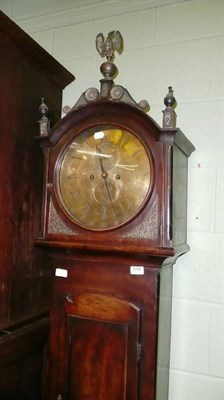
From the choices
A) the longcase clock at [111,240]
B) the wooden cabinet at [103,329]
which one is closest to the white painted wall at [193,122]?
the longcase clock at [111,240]

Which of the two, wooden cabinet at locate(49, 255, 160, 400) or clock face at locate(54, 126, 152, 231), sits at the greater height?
clock face at locate(54, 126, 152, 231)

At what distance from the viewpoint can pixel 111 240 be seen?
1.24 metres

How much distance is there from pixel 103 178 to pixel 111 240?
238mm

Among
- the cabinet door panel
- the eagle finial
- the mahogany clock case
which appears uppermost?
the eagle finial

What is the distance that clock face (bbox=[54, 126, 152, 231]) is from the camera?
1250 millimetres

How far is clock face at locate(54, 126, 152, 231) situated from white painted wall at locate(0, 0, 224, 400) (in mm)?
375

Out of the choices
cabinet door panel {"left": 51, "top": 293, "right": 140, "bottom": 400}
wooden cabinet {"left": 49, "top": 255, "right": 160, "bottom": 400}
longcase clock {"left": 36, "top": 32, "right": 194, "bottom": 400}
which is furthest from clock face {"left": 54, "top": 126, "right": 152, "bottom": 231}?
cabinet door panel {"left": 51, "top": 293, "right": 140, "bottom": 400}

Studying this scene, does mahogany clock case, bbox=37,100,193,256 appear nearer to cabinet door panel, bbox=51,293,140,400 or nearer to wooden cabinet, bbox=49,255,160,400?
wooden cabinet, bbox=49,255,160,400

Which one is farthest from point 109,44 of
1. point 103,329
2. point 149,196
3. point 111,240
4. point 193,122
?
point 103,329

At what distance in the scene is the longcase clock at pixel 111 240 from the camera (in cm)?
120

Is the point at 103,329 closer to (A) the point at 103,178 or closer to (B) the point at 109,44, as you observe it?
(A) the point at 103,178

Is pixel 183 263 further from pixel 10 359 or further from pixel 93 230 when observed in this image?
pixel 10 359

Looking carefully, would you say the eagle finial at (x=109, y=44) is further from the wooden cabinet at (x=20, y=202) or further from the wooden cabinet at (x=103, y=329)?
the wooden cabinet at (x=103, y=329)

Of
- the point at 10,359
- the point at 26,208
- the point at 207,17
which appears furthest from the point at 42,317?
the point at 207,17
